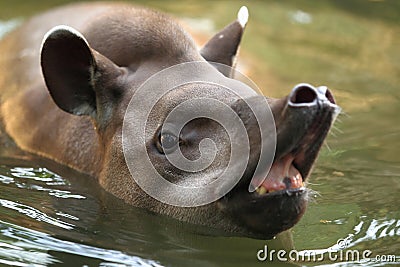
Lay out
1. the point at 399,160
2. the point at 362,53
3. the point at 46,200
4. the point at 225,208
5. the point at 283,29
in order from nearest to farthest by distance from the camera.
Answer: the point at 225,208
the point at 46,200
the point at 399,160
the point at 362,53
the point at 283,29

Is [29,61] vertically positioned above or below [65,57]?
below

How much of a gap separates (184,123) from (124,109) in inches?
21.8

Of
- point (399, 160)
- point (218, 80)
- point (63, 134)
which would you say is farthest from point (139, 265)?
point (399, 160)

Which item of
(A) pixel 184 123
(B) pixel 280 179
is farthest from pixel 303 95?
(A) pixel 184 123

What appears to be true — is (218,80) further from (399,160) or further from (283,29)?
(283,29)

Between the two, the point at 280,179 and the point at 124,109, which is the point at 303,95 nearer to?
the point at 280,179

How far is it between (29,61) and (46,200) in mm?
1868

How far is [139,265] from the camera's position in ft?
14.6

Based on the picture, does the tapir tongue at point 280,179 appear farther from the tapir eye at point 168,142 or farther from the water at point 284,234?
the tapir eye at point 168,142

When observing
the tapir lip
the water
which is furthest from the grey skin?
the water

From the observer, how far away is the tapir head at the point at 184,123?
4.46 metres

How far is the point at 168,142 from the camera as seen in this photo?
204 inches

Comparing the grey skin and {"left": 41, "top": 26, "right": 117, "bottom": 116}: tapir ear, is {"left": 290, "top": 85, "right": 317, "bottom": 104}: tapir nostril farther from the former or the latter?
{"left": 41, "top": 26, "right": 117, "bottom": 116}: tapir ear

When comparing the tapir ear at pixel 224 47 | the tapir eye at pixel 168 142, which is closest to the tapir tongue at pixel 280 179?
the tapir eye at pixel 168 142
